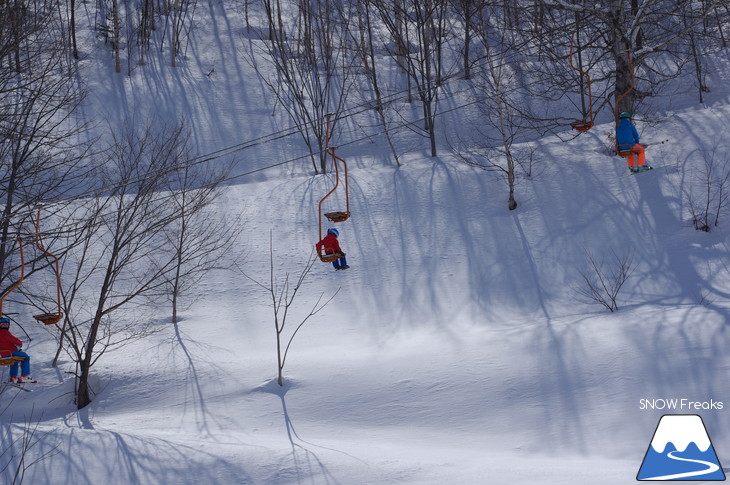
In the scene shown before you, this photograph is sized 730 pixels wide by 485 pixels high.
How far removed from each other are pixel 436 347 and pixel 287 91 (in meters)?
18.8

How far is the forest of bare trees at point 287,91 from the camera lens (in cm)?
1861

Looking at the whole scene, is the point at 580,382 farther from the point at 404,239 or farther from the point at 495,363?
the point at 404,239

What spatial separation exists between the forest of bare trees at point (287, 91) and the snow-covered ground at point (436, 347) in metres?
1.27

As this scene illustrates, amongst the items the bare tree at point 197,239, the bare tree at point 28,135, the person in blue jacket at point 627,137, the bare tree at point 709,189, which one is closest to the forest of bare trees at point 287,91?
the bare tree at point 197,239

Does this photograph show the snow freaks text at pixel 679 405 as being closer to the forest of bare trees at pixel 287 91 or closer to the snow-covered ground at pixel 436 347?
the snow-covered ground at pixel 436 347

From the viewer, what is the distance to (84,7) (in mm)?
36688

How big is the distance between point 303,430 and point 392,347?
3.67 metres

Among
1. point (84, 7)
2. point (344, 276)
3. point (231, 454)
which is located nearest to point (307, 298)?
point (344, 276)

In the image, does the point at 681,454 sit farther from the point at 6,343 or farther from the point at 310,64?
the point at 310,64

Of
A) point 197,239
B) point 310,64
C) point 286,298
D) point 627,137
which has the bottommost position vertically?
point 286,298

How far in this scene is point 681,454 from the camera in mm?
10523

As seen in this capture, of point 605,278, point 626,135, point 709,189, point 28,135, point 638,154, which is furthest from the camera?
point 709,189

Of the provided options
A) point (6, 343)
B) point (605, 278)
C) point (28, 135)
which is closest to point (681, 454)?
point (605, 278)

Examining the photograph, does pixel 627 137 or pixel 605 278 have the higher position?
pixel 627 137
